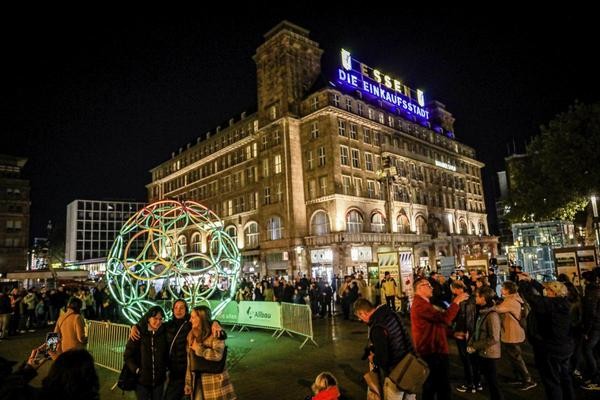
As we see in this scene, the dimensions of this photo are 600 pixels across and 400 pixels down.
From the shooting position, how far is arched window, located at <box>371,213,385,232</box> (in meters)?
44.3

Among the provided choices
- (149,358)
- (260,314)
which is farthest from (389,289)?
(149,358)

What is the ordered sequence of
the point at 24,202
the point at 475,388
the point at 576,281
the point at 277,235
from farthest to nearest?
1. the point at 24,202
2. the point at 277,235
3. the point at 576,281
4. the point at 475,388

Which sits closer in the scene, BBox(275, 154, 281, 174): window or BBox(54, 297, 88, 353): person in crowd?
BBox(54, 297, 88, 353): person in crowd

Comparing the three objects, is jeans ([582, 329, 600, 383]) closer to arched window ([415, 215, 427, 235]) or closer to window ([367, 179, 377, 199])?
window ([367, 179, 377, 199])

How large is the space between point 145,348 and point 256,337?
29.6ft

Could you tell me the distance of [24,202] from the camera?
6506 cm

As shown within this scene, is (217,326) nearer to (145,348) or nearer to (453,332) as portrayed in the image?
(145,348)

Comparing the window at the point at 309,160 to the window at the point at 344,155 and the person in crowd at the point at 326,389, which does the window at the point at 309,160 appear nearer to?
the window at the point at 344,155

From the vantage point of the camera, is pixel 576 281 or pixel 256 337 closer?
pixel 256 337

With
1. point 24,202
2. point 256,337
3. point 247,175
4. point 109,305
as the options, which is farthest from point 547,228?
point 24,202

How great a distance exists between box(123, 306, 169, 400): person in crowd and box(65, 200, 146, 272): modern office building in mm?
85878

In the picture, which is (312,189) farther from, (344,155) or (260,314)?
(260,314)

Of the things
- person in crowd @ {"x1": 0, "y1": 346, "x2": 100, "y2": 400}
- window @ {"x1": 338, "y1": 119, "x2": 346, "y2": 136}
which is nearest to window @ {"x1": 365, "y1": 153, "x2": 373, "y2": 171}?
window @ {"x1": 338, "y1": 119, "x2": 346, "y2": 136}

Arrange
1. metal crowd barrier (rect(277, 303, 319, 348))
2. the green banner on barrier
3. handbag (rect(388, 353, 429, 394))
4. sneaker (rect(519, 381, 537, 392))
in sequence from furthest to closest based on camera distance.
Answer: the green banner on barrier < metal crowd barrier (rect(277, 303, 319, 348)) < sneaker (rect(519, 381, 537, 392)) < handbag (rect(388, 353, 429, 394))
